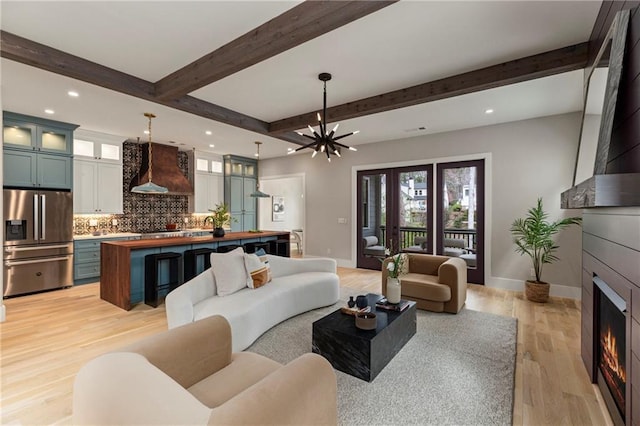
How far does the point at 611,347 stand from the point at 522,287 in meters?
3.29

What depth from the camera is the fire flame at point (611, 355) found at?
5.86 ft

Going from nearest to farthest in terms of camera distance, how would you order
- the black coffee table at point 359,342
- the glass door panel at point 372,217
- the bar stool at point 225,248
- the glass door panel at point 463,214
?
the black coffee table at point 359,342 < the bar stool at point 225,248 < the glass door panel at point 463,214 < the glass door panel at point 372,217

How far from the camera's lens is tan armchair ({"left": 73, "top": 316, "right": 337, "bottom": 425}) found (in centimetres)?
104

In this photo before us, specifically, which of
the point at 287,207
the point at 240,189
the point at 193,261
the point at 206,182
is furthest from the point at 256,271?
the point at 287,207

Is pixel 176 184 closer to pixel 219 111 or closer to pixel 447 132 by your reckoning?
pixel 219 111

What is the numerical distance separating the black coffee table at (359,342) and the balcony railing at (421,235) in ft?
10.6

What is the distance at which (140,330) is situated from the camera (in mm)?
3410

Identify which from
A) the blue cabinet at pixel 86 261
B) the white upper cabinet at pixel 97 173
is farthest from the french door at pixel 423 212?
the blue cabinet at pixel 86 261

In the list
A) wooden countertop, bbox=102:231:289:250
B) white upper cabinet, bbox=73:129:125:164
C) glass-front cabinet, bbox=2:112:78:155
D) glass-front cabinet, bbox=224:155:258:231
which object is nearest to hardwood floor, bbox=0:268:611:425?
wooden countertop, bbox=102:231:289:250

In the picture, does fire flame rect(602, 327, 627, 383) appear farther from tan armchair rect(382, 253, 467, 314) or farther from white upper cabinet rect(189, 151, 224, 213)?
white upper cabinet rect(189, 151, 224, 213)

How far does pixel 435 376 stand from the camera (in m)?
2.40

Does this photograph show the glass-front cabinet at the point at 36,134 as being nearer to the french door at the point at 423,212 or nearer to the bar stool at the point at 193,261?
the bar stool at the point at 193,261

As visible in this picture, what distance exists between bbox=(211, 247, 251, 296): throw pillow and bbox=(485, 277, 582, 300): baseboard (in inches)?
166

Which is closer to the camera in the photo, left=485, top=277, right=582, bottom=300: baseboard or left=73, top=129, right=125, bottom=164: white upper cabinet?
left=485, top=277, right=582, bottom=300: baseboard
